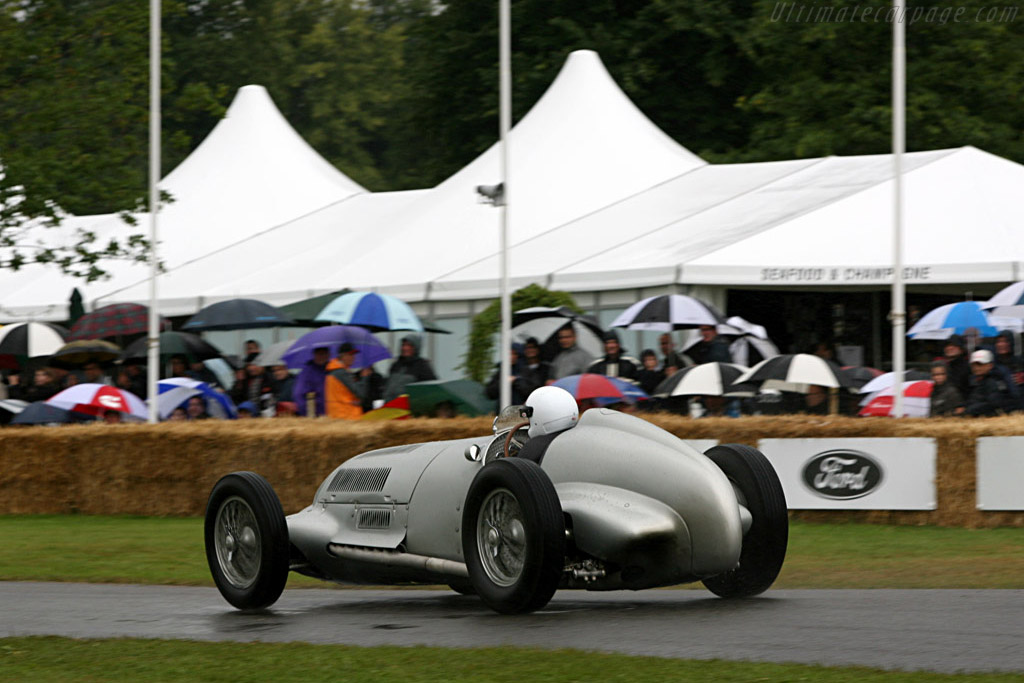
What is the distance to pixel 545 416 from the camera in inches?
371

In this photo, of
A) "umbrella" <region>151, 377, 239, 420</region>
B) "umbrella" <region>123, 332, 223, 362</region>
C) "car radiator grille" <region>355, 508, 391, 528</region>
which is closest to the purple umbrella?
"umbrella" <region>151, 377, 239, 420</region>

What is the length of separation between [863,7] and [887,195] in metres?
14.2

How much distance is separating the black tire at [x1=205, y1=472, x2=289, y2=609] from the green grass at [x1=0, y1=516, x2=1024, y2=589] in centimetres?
192

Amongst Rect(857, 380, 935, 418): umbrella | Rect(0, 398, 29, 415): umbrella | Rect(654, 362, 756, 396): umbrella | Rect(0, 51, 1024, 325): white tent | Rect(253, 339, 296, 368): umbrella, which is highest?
Rect(0, 51, 1024, 325): white tent

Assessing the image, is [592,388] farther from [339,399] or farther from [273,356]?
[273,356]

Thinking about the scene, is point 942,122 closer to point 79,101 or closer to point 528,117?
point 528,117

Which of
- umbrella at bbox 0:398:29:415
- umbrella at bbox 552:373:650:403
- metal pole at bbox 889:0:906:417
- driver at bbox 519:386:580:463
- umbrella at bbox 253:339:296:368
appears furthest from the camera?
umbrella at bbox 0:398:29:415

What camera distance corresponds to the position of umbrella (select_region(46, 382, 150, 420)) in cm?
1914

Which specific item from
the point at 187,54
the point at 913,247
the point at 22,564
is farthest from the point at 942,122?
the point at 187,54

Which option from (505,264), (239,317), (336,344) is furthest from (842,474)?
(239,317)

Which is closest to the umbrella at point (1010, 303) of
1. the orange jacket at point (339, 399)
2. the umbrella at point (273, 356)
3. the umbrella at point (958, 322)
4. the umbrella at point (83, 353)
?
the umbrella at point (958, 322)

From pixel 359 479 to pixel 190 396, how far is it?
1018 cm

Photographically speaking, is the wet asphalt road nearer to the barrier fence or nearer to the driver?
the driver

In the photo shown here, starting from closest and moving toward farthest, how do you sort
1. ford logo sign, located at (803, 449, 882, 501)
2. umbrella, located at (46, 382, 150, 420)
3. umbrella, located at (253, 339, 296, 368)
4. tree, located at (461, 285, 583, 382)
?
1. ford logo sign, located at (803, 449, 882, 501)
2. umbrella, located at (46, 382, 150, 420)
3. umbrella, located at (253, 339, 296, 368)
4. tree, located at (461, 285, 583, 382)
